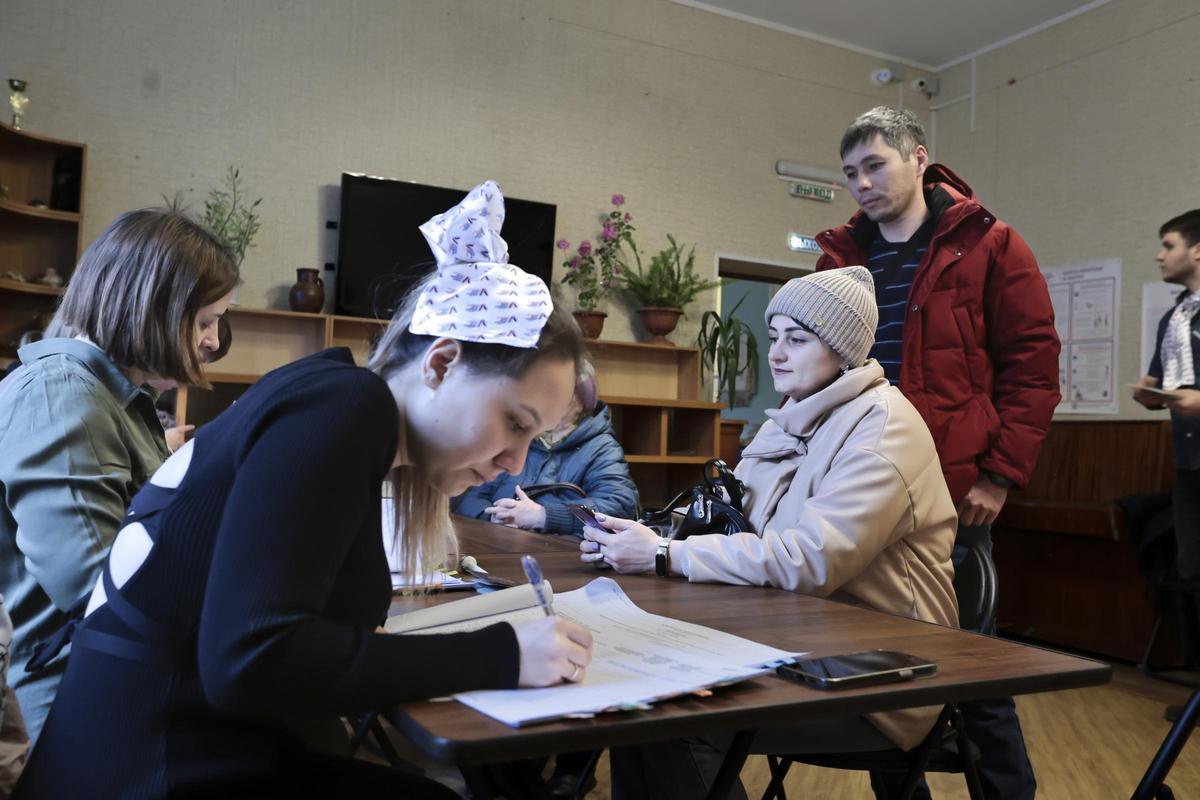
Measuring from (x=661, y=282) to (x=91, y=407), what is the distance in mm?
4645

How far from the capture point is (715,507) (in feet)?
6.10

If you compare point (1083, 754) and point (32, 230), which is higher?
point (32, 230)

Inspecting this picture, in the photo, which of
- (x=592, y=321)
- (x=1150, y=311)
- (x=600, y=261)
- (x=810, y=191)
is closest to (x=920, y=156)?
(x=592, y=321)

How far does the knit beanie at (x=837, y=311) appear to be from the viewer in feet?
6.18

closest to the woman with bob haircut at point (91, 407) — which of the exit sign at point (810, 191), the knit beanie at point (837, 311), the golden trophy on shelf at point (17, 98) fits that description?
the knit beanie at point (837, 311)

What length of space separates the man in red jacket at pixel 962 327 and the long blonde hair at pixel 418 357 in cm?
149

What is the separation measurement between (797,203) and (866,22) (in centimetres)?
124

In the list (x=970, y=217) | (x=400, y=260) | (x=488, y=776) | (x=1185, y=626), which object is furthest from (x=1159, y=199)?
(x=488, y=776)

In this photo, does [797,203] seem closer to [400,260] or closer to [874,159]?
[400,260]

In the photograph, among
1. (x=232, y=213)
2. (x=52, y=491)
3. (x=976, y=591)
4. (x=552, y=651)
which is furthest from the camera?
(x=232, y=213)

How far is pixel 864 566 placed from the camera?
1.65 meters

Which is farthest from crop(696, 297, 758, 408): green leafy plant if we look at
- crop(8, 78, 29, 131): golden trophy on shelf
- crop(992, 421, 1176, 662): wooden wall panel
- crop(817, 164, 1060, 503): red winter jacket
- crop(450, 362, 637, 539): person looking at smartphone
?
crop(8, 78, 29, 131): golden trophy on shelf

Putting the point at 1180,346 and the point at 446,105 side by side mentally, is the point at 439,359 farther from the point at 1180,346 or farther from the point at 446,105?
the point at 446,105

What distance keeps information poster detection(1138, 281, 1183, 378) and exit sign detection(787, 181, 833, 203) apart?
208 centimetres
